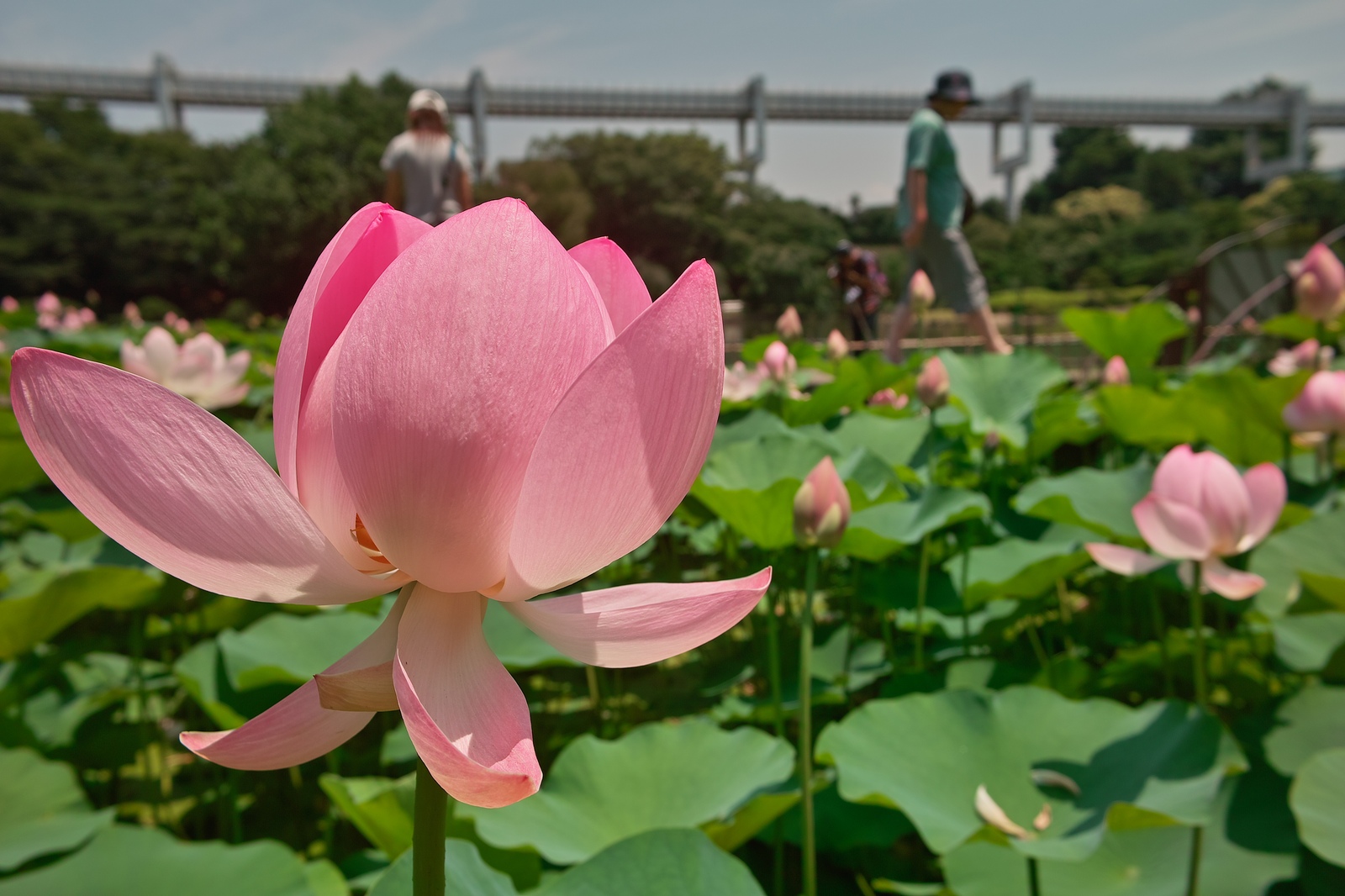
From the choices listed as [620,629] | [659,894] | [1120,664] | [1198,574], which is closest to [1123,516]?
[1120,664]

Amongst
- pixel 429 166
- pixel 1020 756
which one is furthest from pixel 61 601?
pixel 429 166

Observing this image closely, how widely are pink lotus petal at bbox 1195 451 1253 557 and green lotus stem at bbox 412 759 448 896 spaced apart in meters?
0.80

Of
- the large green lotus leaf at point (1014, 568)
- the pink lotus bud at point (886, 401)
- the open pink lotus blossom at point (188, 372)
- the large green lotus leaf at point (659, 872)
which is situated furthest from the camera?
the pink lotus bud at point (886, 401)

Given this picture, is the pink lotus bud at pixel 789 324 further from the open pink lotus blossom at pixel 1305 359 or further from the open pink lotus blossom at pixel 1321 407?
the open pink lotus blossom at pixel 1321 407

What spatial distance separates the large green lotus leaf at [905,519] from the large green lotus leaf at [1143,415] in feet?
1.82

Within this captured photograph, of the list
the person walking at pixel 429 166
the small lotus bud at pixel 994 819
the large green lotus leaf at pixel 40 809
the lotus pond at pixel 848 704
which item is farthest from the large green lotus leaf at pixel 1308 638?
the person walking at pixel 429 166

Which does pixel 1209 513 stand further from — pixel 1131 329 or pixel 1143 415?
pixel 1131 329

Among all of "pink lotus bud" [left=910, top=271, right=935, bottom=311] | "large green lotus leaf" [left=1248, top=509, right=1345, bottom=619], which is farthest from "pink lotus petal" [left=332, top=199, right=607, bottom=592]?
"pink lotus bud" [left=910, top=271, right=935, bottom=311]

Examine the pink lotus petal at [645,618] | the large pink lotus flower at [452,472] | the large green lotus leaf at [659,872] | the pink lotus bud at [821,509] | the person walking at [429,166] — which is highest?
the person walking at [429,166]

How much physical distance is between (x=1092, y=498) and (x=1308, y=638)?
1.03ft

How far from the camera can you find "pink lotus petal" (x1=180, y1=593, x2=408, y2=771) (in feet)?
0.77

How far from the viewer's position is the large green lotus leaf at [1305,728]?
0.82 m

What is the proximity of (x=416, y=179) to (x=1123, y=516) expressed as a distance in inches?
106

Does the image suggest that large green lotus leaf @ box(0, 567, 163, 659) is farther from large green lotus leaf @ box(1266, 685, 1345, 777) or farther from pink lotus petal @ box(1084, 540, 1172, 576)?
large green lotus leaf @ box(1266, 685, 1345, 777)
